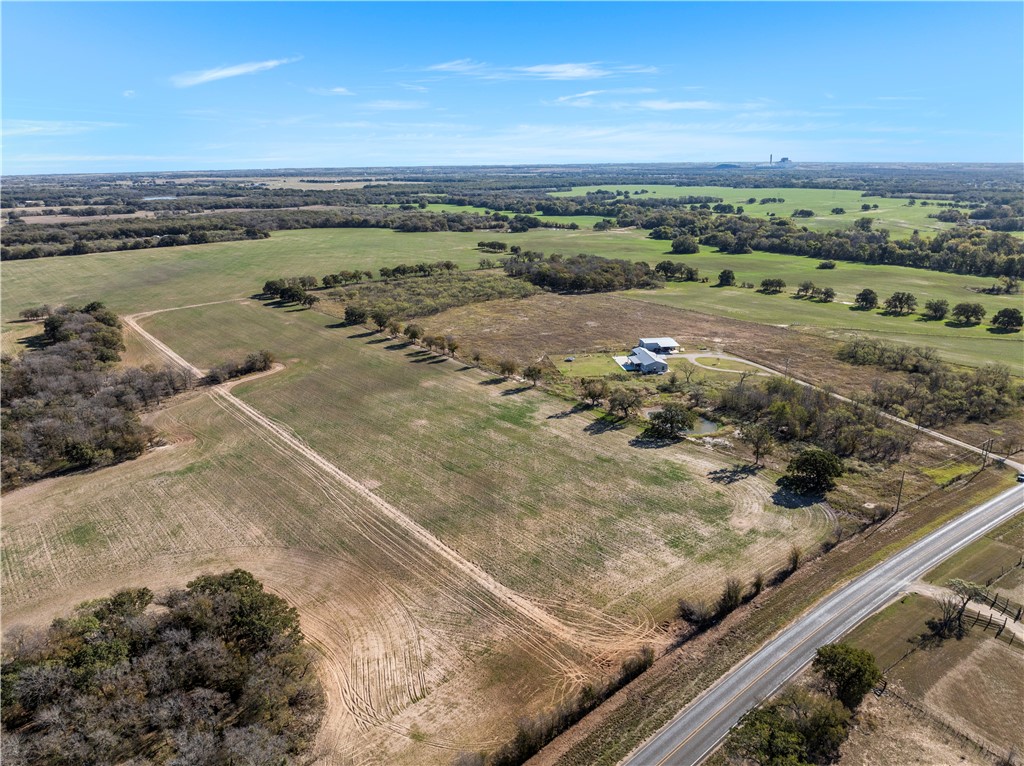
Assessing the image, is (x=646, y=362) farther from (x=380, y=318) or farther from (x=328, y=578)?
(x=328, y=578)

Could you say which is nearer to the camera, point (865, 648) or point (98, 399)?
point (865, 648)

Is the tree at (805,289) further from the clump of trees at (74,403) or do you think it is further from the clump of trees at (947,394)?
the clump of trees at (74,403)

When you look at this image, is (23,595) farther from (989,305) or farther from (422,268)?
(989,305)

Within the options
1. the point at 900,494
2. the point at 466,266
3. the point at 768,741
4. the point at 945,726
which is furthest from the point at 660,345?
the point at 466,266

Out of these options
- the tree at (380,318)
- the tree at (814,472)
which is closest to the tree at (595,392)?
the tree at (814,472)

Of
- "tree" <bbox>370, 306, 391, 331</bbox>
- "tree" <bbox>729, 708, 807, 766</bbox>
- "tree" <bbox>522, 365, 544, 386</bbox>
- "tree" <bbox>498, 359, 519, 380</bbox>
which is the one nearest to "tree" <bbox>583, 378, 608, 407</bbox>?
"tree" <bbox>522, 365, 544, 386</bbox>

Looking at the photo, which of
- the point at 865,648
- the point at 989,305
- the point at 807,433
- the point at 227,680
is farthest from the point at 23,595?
the point at 989,305

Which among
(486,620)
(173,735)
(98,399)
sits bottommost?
(486,620)

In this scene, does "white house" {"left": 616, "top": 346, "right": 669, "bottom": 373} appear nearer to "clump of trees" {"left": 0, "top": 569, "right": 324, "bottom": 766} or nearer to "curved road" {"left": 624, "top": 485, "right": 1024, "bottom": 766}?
"curved road" {"left": 624, "top": 485, "right": 1024, "bottom": 766}
